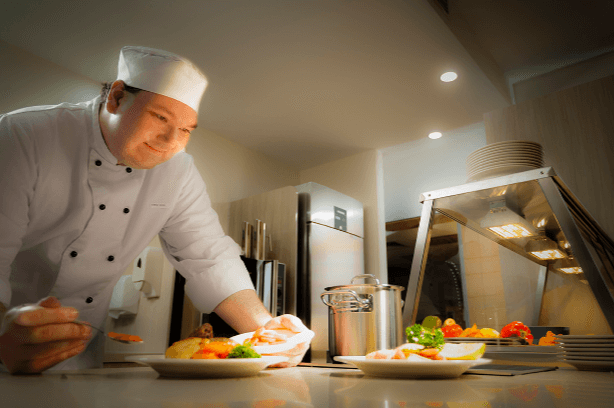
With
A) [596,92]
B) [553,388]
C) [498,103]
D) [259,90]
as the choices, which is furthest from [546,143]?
[553,388]

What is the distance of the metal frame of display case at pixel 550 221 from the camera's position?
769 millimetres

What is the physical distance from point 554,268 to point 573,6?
170cm

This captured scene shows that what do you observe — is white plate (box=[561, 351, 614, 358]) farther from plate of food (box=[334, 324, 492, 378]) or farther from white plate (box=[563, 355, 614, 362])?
plate of food (box=[334, 324, 492, 378])

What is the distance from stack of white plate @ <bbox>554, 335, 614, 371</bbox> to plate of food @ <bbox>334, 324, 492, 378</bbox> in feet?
0.81

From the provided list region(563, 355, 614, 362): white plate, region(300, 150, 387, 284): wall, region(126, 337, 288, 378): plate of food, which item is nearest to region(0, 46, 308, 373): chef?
region(126, 337, 288, 378): plate of food

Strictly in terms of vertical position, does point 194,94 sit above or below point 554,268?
above

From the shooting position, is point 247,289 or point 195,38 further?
point 195,38

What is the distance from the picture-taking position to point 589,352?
679 mm

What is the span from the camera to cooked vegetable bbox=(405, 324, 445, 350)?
24.2 inches

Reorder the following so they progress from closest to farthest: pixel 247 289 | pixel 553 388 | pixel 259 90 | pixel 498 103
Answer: pixel 553 388 < pixel 247 289 < pixel 259 90 < pixel 498 103

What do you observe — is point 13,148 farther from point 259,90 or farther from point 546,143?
point 546,143

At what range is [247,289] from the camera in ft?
3.47

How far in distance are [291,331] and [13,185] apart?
0.58 meters

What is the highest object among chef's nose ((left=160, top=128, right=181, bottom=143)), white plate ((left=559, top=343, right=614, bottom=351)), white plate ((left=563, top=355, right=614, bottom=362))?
chef's nose ((left=160, top=128, right=181, bottom=143))
